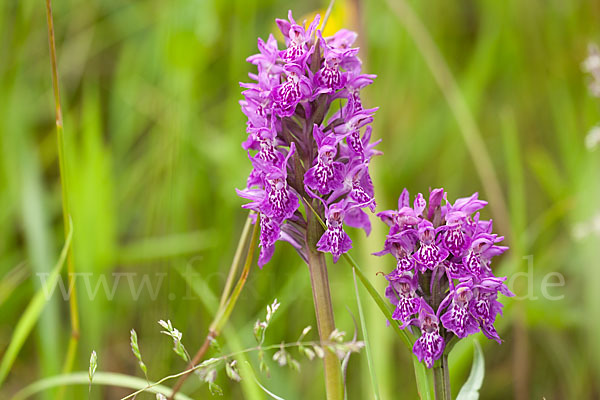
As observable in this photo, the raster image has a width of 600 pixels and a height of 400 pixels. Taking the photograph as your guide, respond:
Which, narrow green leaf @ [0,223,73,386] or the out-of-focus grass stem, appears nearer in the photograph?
narrow green leaf @ [0,223,73,386]

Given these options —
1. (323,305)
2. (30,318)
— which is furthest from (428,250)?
(30,318)

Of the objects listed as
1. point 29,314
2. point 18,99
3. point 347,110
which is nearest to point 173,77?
point 18,99

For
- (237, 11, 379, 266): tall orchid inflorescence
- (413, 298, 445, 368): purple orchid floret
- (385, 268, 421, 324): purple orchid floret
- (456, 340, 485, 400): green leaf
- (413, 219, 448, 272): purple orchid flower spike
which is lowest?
(456, 340, 485, 400): green leaf

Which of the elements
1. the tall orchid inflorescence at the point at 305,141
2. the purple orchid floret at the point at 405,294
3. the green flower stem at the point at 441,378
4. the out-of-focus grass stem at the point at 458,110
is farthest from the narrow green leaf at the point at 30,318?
the out-of-focus grass stem at the point at 458,110

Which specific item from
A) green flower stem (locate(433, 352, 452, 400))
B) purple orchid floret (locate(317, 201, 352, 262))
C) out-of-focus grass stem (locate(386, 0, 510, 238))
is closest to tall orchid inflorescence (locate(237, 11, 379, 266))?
purple orchid floret (locate(317, 201, 352, 262))

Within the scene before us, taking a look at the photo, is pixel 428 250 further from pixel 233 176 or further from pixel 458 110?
pixel 233 176

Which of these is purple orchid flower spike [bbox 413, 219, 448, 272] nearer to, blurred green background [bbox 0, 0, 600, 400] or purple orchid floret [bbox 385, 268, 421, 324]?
purple orchid floret [bbox 385, 268, 421, 324]

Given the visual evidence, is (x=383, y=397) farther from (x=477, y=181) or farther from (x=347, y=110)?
(x=477, y=181)
